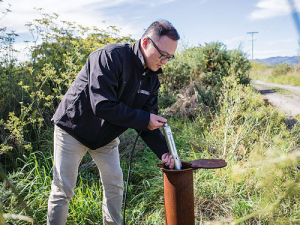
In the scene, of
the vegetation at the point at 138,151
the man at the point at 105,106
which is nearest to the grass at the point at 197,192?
the vegetation at the point at 138,151

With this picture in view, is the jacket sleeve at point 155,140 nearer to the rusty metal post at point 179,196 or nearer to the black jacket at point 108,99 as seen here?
the black jacket at point 108,99

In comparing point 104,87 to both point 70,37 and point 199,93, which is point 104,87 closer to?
point 70,37

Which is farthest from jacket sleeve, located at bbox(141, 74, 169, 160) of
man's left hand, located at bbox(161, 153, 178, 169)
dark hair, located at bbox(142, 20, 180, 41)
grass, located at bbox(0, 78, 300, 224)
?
grass, located at bbox(0, 78, 300, 224)

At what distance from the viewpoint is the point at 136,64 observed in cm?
236

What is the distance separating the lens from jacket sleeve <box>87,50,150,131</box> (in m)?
2.03

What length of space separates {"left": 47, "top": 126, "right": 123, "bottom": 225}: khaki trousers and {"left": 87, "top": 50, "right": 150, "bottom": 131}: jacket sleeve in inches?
19.9

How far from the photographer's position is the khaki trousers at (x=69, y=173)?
7.39ft

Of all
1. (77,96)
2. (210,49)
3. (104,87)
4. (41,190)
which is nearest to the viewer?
(104,87)

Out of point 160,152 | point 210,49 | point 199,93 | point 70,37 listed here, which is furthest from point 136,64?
point 210,49

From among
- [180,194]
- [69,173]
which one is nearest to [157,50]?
[180,194]

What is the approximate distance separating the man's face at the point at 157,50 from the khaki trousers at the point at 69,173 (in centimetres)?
89

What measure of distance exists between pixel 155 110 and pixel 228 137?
6.00 ft

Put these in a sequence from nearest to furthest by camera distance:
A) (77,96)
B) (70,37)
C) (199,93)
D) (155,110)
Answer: (77,96) < (155,110) < (70,37) < (199,93)

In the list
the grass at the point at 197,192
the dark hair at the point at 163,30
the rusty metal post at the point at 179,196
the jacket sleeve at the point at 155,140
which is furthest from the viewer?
the grass at the point at 197,192
